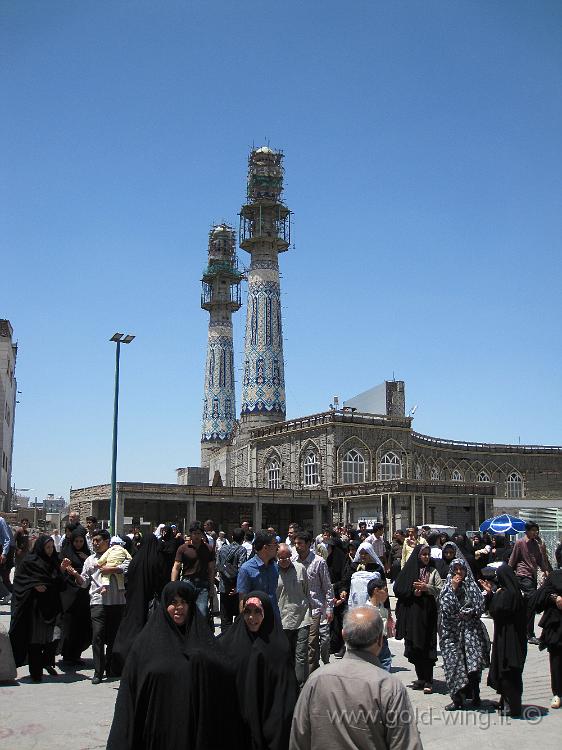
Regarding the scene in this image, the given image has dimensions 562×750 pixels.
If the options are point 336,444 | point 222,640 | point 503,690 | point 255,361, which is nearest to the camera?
point 222,640

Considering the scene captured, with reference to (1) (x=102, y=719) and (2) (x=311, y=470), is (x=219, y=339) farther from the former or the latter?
(1) (x=102, y=719)

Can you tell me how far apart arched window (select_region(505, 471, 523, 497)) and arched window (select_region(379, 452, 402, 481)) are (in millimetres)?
10150

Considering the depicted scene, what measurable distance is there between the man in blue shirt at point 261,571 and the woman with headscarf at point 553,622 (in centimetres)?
235

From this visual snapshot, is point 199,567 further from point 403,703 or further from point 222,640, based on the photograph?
point 403,703

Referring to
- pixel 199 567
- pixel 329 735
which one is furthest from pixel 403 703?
pixel 199 567

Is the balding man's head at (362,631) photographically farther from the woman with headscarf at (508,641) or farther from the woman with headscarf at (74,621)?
the woman with headscarf at (74,621)

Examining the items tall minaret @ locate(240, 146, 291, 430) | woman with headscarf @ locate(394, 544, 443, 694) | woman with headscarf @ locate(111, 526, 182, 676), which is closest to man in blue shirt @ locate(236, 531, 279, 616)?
woman with headscarf @ locate(111, 526, 182, 676)

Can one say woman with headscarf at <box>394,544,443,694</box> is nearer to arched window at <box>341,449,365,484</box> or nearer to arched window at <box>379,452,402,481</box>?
arched window at <box>341,449,365,484</box>

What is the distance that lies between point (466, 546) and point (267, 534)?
6398 mm

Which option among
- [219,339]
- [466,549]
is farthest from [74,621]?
[219,339]

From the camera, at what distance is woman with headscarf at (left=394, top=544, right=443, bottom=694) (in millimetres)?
7871

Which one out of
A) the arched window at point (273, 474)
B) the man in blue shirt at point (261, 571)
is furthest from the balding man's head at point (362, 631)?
the arched window at point (273, 474)

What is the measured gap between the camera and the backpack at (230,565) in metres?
10.4

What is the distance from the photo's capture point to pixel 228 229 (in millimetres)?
57875
